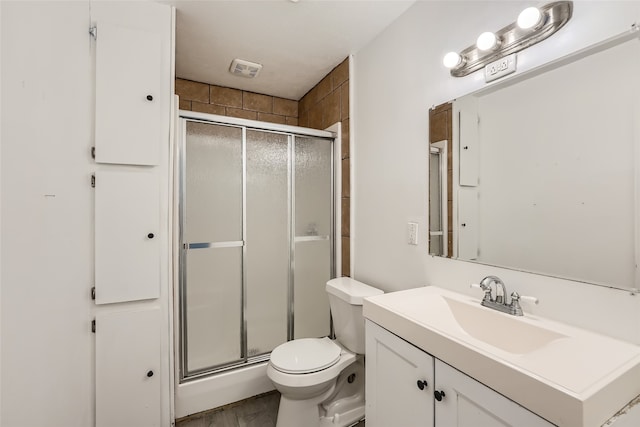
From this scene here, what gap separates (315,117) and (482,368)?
2180mm

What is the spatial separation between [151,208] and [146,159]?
0.24 metres

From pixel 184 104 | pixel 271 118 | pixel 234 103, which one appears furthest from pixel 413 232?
pixel 184 104

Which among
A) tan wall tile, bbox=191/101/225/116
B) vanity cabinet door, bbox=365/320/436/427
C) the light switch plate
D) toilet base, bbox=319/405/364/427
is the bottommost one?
toilet base, bbox=319/405/364/427

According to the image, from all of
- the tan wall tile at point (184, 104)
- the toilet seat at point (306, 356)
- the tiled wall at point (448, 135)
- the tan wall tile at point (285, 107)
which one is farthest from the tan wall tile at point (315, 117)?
the toilet seat at point (306, 356)

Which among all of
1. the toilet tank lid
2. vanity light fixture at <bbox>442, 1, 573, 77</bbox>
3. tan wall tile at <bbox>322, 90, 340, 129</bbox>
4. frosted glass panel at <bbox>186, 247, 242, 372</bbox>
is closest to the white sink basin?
the toilet tank lid

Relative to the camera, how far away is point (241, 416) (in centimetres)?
177

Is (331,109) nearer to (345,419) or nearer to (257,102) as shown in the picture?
(257,102)

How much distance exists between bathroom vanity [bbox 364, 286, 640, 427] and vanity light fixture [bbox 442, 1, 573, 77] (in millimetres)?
998

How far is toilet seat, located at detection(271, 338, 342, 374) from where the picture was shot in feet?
4.83

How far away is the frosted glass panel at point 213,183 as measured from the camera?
1792 millimetres

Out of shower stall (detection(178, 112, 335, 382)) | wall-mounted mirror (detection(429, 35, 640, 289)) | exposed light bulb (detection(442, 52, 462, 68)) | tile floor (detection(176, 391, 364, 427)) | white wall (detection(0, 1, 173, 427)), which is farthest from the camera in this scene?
shower stall (detection(178, 112, 335, 382))

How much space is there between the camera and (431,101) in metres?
1.42

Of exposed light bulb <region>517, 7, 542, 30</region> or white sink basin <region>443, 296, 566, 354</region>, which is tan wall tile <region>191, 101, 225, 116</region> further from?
white sink basin <region>443, 296, 566, 354</region>

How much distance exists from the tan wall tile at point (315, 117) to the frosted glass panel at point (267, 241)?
47 centimetres
